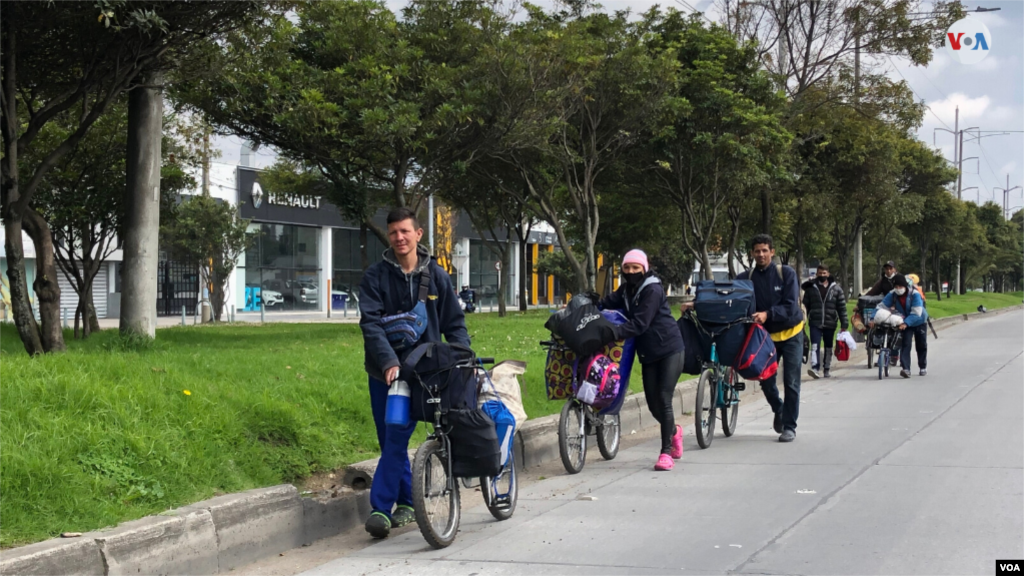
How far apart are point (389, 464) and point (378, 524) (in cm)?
37

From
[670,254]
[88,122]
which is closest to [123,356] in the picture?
[88,122]

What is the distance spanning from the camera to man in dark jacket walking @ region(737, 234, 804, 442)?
8.84 metres

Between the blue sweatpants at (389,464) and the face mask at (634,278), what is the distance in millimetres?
2744

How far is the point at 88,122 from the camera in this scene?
31.4ft

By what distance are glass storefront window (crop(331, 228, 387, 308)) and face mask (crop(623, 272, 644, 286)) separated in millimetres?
38317

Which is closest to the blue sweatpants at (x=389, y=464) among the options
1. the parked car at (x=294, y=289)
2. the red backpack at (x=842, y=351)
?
the red backpack at (x=842, y=351)

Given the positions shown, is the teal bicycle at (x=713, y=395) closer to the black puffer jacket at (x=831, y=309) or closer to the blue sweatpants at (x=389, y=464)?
the blue sweatpants at (x=389, y=464)

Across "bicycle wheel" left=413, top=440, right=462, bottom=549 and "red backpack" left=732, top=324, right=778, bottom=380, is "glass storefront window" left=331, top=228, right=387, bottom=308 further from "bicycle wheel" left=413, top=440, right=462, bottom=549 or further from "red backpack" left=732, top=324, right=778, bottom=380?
"bicycle wheel" left=413, top=440, right=462, bottom=549

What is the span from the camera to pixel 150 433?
6020 mm

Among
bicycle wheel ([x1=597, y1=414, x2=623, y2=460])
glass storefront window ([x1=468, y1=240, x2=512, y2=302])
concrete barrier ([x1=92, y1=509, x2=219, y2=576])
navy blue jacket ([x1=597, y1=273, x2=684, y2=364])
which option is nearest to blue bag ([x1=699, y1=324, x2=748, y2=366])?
navy blue jacket ([x1=597, y1=273, x2=684, y2=364])

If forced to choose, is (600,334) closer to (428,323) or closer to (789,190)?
(428,323)

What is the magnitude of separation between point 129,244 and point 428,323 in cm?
673

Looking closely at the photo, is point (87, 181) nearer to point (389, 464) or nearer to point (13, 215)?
point (13, 215)

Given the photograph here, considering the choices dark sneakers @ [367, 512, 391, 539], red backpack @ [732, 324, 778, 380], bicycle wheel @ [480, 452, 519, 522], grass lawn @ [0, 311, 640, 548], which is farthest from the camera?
red backpack @ [732, 324, 778, 380]
